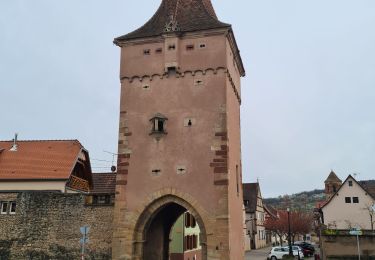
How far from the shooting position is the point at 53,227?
19547 mm

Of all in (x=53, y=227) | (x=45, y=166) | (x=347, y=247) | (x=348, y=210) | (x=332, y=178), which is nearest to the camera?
(x=53, y=227)

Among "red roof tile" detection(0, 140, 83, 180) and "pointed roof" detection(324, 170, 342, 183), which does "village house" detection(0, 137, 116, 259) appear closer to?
"red roof tile" detection(0, 140, 83, 180)

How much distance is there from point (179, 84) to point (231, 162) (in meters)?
4.32

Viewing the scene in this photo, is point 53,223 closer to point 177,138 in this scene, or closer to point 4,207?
point 4,207

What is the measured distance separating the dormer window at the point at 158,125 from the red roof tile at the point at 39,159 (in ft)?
29.3

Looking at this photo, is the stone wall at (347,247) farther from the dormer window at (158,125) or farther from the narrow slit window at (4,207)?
the narrow slit window at (4,207)

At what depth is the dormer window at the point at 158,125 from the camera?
18922 millimetres

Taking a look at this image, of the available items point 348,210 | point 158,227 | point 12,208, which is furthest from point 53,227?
point 348,210

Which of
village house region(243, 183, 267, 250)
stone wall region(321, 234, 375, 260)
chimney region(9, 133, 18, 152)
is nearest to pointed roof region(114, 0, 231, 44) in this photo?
chimney region(9, 133, 18, 152)

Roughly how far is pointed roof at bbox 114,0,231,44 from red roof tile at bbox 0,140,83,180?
31.0 feet

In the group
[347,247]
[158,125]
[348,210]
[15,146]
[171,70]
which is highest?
[171,70]

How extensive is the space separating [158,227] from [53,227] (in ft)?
16.4

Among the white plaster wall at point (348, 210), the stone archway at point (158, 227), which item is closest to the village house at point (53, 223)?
the stone archway at point (158, 227)

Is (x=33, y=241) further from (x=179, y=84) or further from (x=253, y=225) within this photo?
(x=253, y=225)
